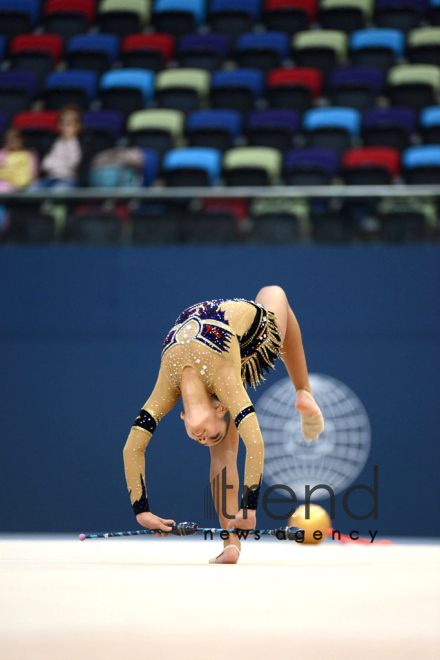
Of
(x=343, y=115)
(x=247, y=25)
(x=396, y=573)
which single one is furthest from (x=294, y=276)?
(x=247, y=25)

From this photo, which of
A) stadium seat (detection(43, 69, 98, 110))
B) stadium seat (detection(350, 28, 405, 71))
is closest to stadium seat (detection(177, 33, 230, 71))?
stadium seat (detection(43, 69, 98, 110))

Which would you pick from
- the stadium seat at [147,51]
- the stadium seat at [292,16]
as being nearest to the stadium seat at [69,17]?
the stadium seat at [147,51]

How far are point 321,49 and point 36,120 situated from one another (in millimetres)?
3062

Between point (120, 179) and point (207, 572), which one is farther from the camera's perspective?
point (120, 179)

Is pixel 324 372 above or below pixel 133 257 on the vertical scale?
below

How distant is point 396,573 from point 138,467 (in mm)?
1061

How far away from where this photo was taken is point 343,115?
7.70 meters

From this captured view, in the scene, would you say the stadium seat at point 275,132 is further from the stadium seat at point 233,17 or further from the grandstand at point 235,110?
the stadium seat at point 233,17

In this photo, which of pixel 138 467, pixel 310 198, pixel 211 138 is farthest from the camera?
pixel 211 138

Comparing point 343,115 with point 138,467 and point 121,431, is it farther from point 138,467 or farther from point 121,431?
point 138,467

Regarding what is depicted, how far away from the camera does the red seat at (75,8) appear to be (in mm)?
9578

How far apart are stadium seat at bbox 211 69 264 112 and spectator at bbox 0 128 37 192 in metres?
2.37

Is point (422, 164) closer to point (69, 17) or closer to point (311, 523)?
point (311, 523)

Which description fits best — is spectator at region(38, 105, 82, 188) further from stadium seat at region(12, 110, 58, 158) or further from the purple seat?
the purple seat
